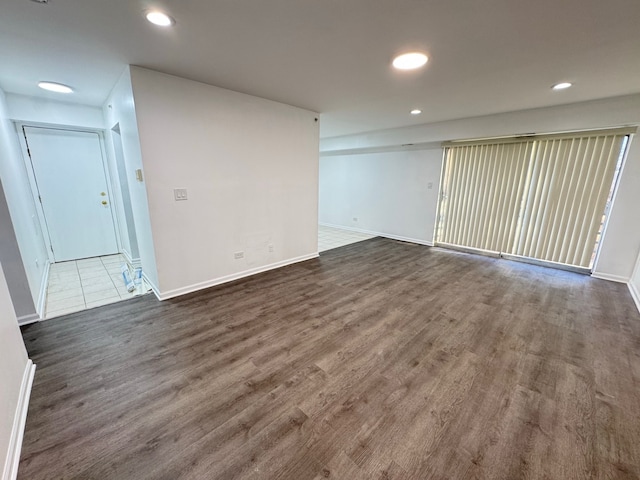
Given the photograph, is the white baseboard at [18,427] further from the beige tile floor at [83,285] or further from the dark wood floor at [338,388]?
the beige tile floor at [83,285]

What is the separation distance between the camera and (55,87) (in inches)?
121

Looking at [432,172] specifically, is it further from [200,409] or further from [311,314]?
[200,409]

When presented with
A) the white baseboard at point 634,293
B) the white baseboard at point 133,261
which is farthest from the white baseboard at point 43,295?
the white baseboard at point 634,293

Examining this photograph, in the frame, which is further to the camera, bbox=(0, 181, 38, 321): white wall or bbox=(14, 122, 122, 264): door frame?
bbox=(14, 122, 122, 264): door frame

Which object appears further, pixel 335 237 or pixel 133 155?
pixel 335 237

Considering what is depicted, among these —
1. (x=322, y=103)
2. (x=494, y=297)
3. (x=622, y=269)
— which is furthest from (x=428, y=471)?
(x=622, y=269)

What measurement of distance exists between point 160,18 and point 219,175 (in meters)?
1.65

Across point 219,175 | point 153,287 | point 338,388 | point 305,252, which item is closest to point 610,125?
point 305,252

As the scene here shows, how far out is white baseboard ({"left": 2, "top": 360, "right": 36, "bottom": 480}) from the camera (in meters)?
1.20

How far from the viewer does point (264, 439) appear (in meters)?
1.43

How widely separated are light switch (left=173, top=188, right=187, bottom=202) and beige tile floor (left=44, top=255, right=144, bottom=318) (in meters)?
1.32

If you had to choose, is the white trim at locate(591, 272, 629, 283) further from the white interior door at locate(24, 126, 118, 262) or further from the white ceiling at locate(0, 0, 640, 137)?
the white interior door at locate(24, 126, 118, 262)

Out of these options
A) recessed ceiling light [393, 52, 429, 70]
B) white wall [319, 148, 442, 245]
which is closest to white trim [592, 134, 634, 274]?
white wall [319, 148, 442, 245]

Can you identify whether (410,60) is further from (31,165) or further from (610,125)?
(31,165)
